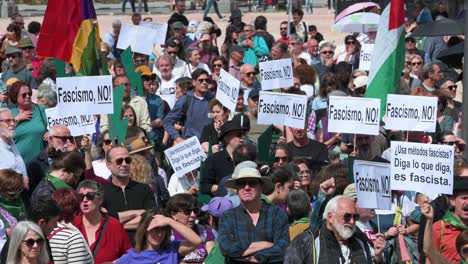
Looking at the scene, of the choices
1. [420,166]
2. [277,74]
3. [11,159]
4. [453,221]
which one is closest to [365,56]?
[277,74]

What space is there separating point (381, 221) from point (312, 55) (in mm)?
9242

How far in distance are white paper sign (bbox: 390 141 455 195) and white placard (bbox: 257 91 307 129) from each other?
3167 millimetres

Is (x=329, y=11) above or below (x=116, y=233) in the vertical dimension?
below

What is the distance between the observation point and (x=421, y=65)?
19.1m

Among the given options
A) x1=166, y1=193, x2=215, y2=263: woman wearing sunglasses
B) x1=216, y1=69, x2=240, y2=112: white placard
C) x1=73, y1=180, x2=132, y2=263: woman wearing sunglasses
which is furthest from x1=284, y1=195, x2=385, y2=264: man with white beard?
x1=216, y1=69, x2=240, y2=112: white placard

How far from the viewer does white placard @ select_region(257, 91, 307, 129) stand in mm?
14570

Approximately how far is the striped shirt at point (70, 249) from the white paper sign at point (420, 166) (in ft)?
8.38

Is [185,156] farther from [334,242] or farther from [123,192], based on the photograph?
[334,242]

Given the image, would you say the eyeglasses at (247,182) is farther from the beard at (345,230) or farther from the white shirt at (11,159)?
the white shirt at (11,159)

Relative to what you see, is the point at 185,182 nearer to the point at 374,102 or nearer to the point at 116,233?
the point at 374,102

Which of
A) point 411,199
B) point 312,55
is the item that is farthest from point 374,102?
point 312,55

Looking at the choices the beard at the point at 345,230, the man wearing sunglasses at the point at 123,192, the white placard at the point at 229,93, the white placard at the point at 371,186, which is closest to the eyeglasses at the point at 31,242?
the beard at the point at 345,230

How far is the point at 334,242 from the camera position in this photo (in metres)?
9.88

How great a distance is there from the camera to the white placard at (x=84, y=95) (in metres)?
13.6
